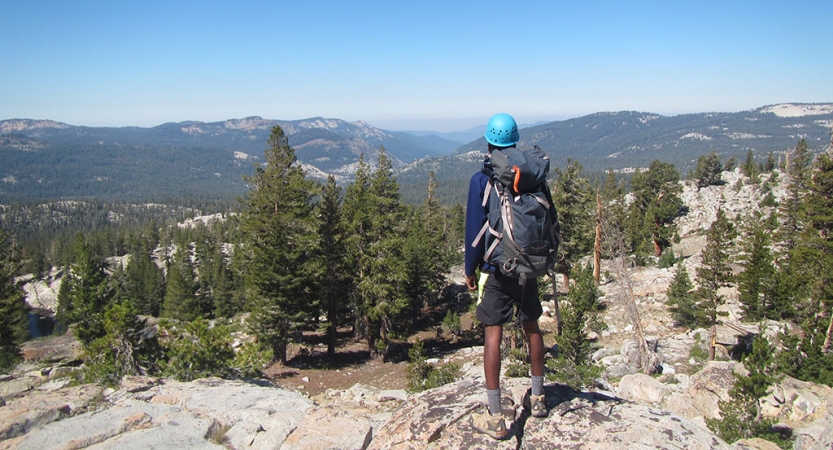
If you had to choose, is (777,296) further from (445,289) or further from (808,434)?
(445,289)

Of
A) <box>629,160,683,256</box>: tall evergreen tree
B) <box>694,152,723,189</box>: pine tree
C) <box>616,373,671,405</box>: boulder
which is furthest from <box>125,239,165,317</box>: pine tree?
<box>694,152,723,189</box>: pine tree

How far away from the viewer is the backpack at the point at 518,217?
431cm

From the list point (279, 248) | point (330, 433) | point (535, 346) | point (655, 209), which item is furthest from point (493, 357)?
point (655, 209)

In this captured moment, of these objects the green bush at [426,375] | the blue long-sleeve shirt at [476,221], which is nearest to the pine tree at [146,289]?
the green bush at [426,375]

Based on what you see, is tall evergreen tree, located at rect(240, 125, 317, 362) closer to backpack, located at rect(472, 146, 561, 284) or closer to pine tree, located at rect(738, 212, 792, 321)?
backpack, located at rect(472, 146, 561, 284)

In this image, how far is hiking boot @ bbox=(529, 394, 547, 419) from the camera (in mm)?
4992

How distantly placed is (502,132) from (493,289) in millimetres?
1670

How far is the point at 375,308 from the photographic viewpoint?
2172 cm

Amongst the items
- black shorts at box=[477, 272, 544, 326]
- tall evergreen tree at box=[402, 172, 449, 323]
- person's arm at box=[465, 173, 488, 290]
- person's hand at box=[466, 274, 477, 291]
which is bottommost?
tall evergreen tree at box=[402, 172, 449, 323]

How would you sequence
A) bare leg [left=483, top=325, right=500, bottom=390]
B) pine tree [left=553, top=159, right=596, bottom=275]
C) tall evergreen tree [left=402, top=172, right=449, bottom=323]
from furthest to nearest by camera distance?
tall evergreen tree [left=402, top=172, right=449, bottom=323] < pine tree [left=553, top=159, right=596, bottom=275] < bare leg [left=483, top=325, right=500, bottom=390]

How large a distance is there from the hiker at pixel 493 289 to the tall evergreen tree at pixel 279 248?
18222 mm

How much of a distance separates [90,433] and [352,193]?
19.4 metres

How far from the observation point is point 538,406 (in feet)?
16.4

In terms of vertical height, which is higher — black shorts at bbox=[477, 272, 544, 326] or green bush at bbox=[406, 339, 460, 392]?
black shorts at bbox=[477, 272, 544, 326]
